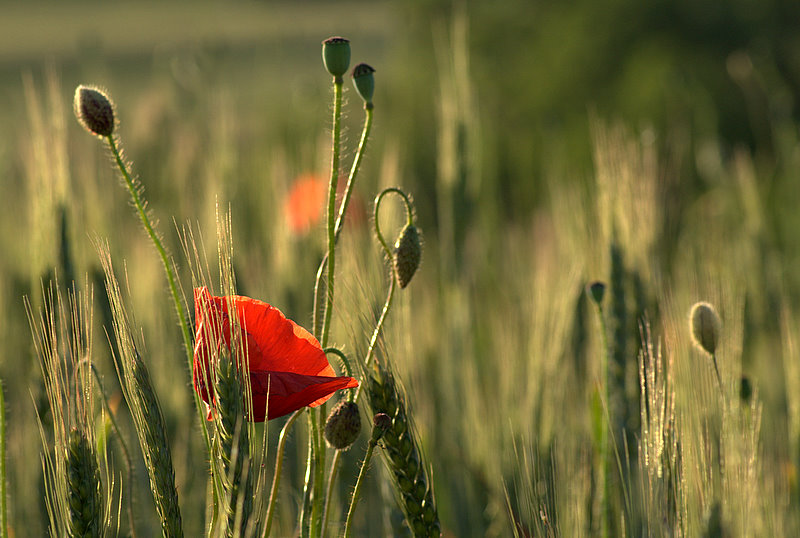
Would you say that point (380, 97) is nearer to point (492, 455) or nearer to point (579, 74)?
point (579, 74)

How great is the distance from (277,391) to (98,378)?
0.25 metres

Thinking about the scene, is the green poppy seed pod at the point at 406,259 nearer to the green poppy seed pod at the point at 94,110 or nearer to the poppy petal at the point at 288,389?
the poppy petal at the point at 288,389

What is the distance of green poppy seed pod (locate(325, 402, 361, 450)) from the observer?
1.98ft

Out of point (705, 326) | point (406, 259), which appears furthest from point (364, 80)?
point (705, 326)

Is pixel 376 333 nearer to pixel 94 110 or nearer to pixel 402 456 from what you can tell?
pixel 402 456

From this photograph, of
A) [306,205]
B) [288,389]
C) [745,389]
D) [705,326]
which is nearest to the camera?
[288,389]

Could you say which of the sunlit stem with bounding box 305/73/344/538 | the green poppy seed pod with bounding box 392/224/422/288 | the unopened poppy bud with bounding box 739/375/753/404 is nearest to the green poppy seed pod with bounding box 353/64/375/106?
the sunlit stem with bounding box 305/73/344/538

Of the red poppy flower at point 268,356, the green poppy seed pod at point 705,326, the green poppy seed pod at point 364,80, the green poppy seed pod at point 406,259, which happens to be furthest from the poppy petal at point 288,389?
the green poppy seed pod at point 705,326

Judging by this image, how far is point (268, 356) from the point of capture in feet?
2.09

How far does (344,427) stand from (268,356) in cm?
9

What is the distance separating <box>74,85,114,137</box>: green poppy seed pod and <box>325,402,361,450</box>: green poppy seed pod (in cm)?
31

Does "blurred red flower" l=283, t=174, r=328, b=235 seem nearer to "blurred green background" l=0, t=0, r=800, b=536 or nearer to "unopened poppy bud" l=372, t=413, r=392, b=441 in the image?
"blurred green background" l=0, t=0, r=800, b=536

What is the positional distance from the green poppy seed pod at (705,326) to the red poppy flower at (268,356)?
38cm

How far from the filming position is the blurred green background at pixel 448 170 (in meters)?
1.23
